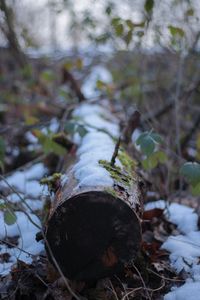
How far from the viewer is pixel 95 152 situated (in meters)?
2.57

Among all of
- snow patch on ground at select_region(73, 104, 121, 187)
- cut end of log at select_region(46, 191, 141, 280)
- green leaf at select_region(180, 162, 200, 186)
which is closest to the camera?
cut end of log at select_region(46, 191, 141, 280)

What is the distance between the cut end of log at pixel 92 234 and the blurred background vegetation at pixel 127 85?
0.53 meters

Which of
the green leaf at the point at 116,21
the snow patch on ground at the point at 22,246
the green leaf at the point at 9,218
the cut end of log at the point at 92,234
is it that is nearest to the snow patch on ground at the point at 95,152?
the cut end of log at the point at 92,234

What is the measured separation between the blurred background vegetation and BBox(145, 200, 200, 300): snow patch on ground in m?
0.29

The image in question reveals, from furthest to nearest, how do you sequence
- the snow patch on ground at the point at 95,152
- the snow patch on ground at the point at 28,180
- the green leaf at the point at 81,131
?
the snow patch on ground at the point at 28,180 → the green leaf at the point at 81,131 → the snow patch on ground at the point at 95,152

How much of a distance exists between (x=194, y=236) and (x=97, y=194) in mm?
1112

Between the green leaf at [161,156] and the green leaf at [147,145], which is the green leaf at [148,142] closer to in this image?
the green leaf at [147,145]

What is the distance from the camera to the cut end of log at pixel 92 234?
1.90 m

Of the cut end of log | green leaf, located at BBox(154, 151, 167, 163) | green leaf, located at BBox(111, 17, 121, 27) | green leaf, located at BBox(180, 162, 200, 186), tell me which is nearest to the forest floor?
the cut end of log

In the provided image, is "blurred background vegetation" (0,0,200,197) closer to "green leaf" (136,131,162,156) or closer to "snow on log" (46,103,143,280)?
"green leaf" (136,131,162,156)

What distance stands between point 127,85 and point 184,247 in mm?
3826

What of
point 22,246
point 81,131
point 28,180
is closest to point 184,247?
point 22,246

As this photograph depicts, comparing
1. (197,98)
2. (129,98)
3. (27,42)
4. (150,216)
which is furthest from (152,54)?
(150,216)

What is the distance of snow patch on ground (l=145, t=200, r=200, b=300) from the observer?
6.82 ft
